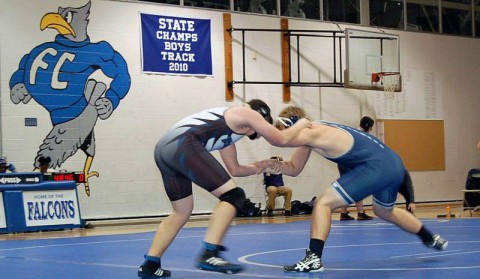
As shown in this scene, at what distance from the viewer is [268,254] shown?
26.6 ft

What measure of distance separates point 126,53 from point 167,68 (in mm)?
1038

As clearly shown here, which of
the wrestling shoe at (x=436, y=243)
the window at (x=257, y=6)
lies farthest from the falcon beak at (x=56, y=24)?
the wrestling shoe at (x=436, y=243)

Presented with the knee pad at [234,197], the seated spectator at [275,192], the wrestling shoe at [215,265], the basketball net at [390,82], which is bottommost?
the seated spectator at [275,192]

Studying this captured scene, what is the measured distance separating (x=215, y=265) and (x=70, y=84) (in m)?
11.1

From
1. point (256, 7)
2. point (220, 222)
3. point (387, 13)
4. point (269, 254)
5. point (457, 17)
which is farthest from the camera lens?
point (457, 17)

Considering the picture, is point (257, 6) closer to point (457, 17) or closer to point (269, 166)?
point (457, 17)

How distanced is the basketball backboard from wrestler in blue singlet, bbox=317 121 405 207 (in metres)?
11.4

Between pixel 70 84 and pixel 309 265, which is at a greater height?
pixel 70 84

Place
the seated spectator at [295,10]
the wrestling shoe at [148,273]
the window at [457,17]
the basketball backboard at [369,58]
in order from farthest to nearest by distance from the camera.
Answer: the window at [457,17], the seated spectator at [295,10], the basketball backboard at [369,58], the wrestling shoe at [148,273]

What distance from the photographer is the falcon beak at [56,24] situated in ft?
52.5

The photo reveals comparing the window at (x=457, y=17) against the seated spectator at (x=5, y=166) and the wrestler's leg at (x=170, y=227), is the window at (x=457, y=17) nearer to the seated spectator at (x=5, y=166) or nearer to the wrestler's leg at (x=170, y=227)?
the seated spectator at (x=5, y=166)

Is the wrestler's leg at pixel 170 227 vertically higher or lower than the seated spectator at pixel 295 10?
lower

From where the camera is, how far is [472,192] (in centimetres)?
1606

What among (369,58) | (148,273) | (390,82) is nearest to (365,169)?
(148,273)
